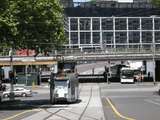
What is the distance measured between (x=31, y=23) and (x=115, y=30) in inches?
4744

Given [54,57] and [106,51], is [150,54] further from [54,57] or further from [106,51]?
[54,57]

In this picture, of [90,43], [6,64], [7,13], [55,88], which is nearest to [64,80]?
[55,88]

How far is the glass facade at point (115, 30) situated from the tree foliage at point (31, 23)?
113 metres

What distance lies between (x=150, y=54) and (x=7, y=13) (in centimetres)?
8144

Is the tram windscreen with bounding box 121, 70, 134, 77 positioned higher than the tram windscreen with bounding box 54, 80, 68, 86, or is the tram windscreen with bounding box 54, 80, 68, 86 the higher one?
the tram windscreen with bounding box 121, 70, 134, 77

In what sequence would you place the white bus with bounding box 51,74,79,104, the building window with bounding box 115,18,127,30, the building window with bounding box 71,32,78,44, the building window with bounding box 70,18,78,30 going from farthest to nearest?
the building window with bounding box 115,18,127,30
the building window with bounding box 70,18,78,30
the building window with bounding box 71,32,78,44
the white bus with bounding box 51,74,79,104

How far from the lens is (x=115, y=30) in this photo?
166625 mm

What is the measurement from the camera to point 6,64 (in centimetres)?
11269

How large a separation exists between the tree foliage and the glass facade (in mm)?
112600

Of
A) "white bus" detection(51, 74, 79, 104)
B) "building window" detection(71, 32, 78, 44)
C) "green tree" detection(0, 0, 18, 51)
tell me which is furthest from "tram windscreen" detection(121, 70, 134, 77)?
"green tree" detection(0, 0, 18, 51)

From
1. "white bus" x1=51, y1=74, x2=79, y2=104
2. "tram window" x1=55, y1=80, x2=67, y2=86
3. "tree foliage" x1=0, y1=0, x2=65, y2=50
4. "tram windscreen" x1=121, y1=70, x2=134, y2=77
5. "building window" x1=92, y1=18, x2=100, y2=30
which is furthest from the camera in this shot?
"building window" x1=92, y1=18, x2=100, y2=30

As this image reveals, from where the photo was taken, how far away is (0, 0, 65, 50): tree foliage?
140ft

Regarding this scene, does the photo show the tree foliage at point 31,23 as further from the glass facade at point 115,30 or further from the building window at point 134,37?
the building window at point 134,37

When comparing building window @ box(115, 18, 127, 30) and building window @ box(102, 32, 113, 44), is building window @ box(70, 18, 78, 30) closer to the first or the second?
building window @ box(102, 32, 113, 44)
